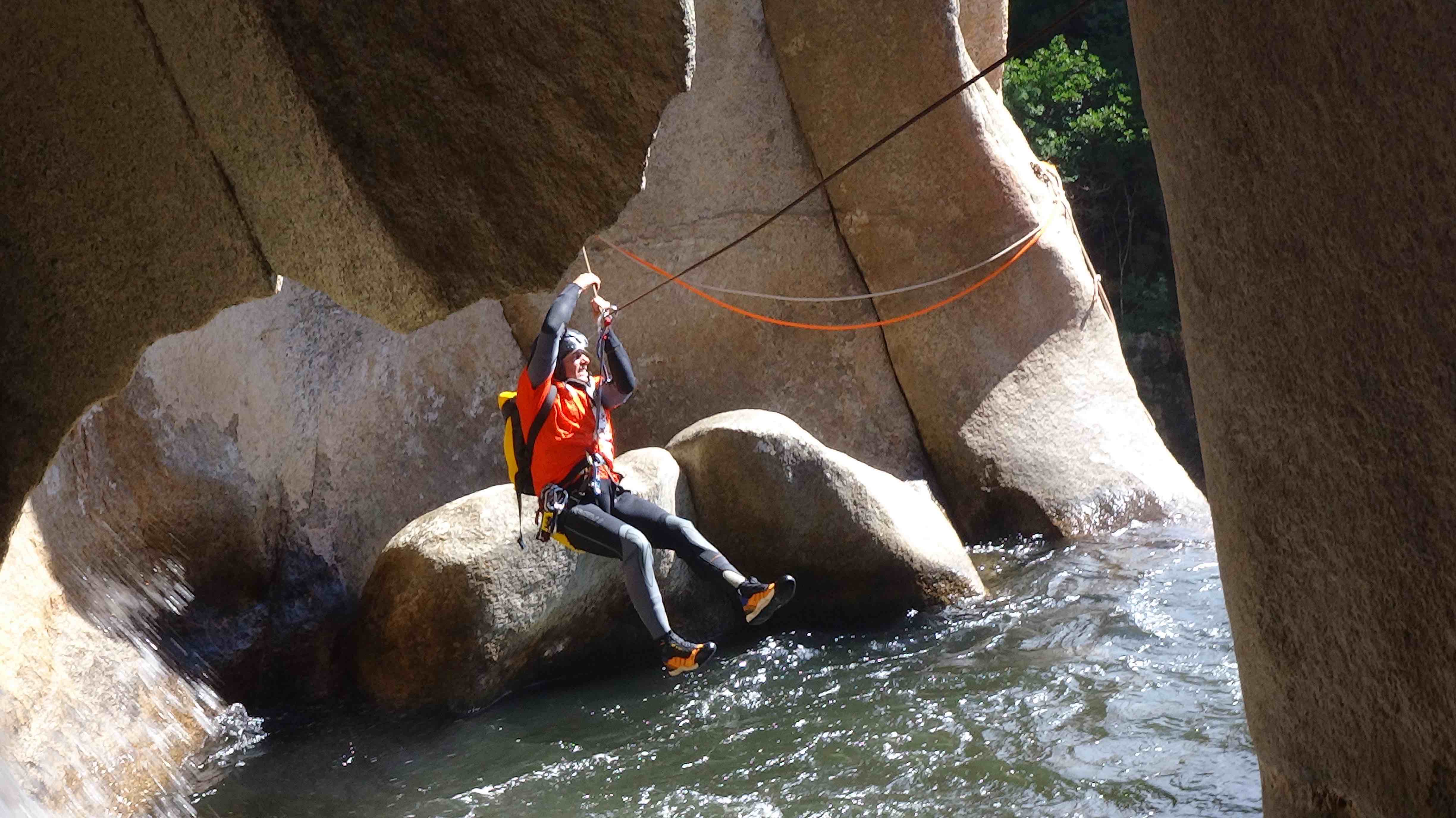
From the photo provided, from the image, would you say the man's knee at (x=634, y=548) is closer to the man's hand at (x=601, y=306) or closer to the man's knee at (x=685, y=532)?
the man's knee at (x=685, y=532)

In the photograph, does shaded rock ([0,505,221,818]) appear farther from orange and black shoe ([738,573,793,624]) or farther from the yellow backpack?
orange and black shoe ([738,573,793,624])

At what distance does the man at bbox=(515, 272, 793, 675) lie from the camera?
566cm

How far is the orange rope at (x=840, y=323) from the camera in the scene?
8.59 m

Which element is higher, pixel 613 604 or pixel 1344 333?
pixel 1344 333

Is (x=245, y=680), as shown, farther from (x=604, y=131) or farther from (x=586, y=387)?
(x=604, y=131)

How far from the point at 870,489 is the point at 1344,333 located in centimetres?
471

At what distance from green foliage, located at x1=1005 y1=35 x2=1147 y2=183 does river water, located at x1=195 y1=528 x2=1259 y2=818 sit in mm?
8985

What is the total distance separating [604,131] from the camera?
2.36 meters

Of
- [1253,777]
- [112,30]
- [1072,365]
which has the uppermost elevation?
[112,30]

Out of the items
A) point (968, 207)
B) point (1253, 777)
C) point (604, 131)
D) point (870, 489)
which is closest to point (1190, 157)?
point (604, 131)

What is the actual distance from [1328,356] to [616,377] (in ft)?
13.8

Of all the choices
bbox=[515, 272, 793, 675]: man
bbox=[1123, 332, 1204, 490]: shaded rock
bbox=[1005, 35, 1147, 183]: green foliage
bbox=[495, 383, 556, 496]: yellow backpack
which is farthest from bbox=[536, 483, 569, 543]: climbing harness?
bbox=[1005, 35, 1147, 183]: green foliage

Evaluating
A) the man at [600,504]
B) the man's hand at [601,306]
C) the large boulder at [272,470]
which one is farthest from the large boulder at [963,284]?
the man's hand at [601,306]

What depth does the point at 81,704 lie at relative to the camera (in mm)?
5070
